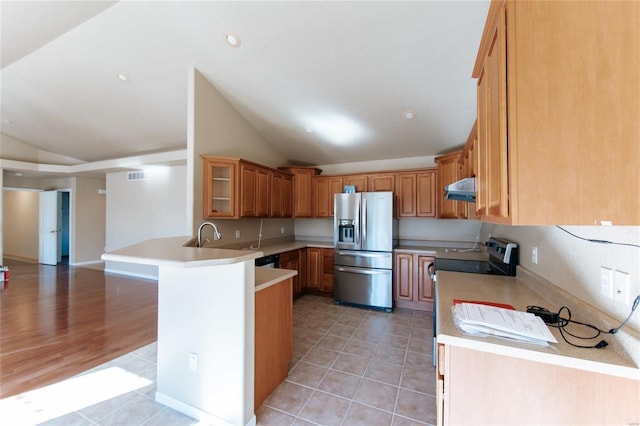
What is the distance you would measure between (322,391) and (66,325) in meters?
3.43

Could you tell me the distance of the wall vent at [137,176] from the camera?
5.96 meters

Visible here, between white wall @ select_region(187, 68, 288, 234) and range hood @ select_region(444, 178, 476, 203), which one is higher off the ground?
white wall @ select_region(187, 68, 288, 234)

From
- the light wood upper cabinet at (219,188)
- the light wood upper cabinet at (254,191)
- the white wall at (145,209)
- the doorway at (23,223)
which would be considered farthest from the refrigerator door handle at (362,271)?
the doorway at (23,223)

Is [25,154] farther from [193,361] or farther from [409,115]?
[409,115]

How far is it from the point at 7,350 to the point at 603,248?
4.85m

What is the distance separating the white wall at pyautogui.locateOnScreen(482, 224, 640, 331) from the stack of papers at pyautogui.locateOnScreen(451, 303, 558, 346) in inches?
10.3

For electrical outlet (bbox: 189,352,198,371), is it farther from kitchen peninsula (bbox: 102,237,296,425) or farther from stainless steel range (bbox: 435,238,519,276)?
stainless steel range (bbox: 435,238,519,276)

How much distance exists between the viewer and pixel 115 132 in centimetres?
489

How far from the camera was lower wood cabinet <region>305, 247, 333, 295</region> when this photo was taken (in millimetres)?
4402

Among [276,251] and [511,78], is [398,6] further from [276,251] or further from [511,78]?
[276,251]

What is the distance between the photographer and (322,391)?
2047mm

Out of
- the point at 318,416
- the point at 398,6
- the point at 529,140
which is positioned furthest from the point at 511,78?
the point at 318,416

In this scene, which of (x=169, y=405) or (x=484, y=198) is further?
(x=169, y=405)

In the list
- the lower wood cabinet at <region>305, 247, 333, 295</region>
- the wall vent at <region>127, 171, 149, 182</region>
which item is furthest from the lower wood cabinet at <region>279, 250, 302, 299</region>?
the wall vent at <region>127, 171, 149, 182</region>
